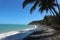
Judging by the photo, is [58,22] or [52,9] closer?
[52,9]

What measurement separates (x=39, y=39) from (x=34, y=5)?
1052 cm

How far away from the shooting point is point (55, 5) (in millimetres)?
21719

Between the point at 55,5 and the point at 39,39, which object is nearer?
the point at 39,39

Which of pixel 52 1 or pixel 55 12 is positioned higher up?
pixel 52 1

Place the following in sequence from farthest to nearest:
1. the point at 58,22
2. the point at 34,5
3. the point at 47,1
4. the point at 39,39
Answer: the point at 58,22
the point at 34,5
the point at 47,1
the point at 39,39

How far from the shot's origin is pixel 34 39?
44.6ft

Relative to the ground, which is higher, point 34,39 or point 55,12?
point 55,12

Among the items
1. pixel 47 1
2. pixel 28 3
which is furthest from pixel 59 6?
pixel 28 3

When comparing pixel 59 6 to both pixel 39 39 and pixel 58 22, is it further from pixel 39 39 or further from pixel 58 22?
pixel 39 39

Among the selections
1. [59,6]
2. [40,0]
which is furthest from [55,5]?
[40,0]

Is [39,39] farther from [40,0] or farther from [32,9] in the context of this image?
[32,9]

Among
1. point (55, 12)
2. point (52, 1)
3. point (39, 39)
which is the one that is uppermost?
point (52, 1)

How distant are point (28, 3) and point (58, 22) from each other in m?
6.26

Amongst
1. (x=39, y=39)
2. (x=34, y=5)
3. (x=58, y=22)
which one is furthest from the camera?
(x=58, y=22)
